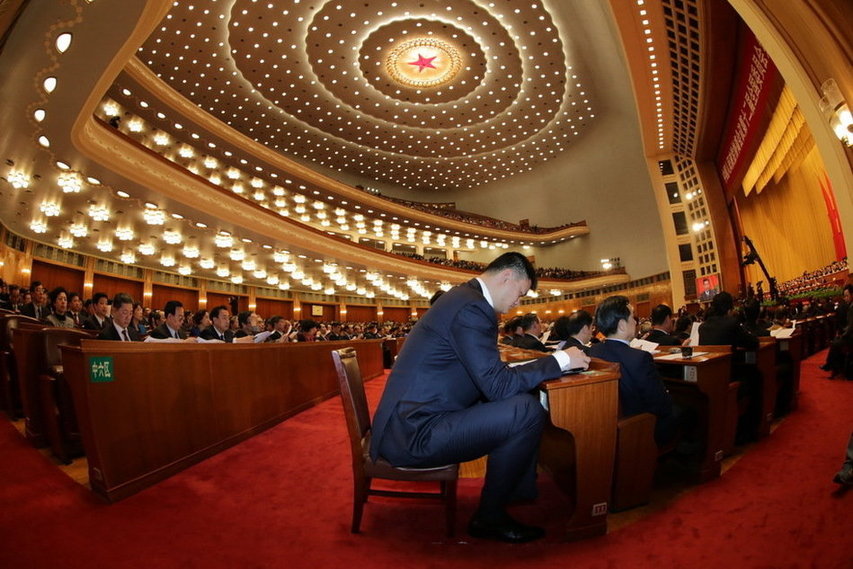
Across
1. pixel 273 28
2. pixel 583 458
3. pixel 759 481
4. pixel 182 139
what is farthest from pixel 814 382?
pixel 182 139

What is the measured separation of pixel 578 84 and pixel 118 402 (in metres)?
23.9

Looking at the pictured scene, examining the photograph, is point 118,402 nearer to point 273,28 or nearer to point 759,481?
point 759,481

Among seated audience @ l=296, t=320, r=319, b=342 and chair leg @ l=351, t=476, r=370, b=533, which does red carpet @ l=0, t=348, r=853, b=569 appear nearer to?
chair leg @ l=351, t=476, r=370, b=533

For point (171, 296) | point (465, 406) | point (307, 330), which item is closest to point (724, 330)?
point (465, 406)

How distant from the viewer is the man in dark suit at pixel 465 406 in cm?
177

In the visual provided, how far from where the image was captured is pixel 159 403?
110 inches

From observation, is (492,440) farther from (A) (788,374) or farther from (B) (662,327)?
(A) (788,374)

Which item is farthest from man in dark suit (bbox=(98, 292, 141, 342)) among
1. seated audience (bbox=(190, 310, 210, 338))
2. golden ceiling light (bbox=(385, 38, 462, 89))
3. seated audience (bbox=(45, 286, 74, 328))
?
golden ceiling light (bbox=(385, 38, 462, 89))

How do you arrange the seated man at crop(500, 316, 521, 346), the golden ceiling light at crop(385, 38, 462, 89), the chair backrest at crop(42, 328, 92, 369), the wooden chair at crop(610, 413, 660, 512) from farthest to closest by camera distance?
1. the golden ceiling light at crop(385, 38, 462, 89)
2. the seated man at crop(500, 316, 521, 346)
3. the chair backrest at crop(42, 328, 92, 369)
4. the wooden chair at crop(610, 413, 660, 512)

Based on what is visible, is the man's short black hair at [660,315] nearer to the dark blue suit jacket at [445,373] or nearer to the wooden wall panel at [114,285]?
the dark blue suit jacket at [445,373]

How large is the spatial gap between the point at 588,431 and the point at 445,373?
682 mm

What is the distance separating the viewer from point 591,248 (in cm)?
2967

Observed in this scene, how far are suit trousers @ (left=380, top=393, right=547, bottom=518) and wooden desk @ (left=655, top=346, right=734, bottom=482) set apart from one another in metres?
1.20

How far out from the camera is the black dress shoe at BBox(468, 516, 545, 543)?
1.83 m
